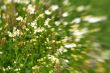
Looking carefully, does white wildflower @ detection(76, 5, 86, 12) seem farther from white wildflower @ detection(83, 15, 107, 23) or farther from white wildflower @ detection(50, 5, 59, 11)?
white wildflower @ detection(50, 5, 59, 11)

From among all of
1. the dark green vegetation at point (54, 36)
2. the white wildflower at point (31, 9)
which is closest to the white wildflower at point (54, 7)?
the dark green vegetation at point (54, 36)

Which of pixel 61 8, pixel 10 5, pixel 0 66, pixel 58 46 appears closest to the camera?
pixel 0 66

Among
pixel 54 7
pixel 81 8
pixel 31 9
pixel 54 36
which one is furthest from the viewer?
pixel 81 8

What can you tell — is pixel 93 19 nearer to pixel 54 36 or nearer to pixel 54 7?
pixel 54 7

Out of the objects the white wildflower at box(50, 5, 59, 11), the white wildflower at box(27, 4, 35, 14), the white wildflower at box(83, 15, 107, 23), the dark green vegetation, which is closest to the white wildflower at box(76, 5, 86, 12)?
the dark green vegetation

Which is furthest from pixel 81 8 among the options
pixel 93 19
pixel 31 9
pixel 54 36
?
pixel 31 9

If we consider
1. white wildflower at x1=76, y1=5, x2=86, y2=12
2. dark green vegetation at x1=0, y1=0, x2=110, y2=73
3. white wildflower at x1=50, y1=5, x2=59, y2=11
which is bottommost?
dark green vegetation at x1=0, y1=0, x2=110, y2=73

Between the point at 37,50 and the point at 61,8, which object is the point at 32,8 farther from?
the point at 61,8

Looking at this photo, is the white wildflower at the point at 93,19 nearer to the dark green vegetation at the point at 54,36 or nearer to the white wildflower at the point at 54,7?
the dark green vegetation at the point at 54,36

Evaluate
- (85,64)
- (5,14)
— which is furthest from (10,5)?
(85,64)
